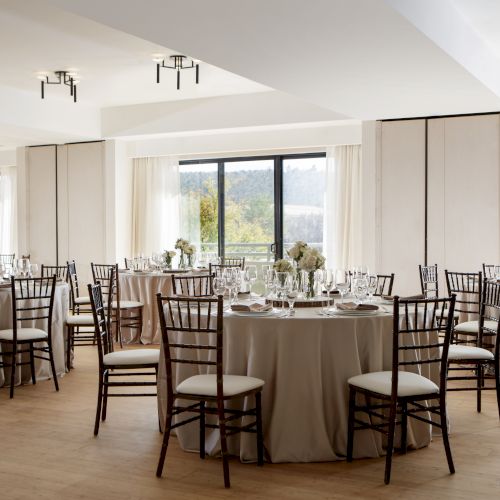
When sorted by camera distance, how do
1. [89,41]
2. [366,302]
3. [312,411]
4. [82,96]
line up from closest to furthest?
[312,411]
[366,302]
[89,41]
[82,96]

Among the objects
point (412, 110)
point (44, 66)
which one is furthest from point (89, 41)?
point (412, 110)

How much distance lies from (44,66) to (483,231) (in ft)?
20.1

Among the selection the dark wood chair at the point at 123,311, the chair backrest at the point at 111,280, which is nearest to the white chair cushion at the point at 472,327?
the chair backrest at the point at 111,280

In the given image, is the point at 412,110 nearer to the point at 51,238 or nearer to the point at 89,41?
the point at 89,41

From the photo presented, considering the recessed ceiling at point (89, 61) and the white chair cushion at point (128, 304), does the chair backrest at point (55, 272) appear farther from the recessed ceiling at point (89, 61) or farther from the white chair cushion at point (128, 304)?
the recessed ceiling at point (89, 61)

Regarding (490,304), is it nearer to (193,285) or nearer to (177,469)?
(193,285)

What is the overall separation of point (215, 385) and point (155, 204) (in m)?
8.70

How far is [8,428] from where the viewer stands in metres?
5.06

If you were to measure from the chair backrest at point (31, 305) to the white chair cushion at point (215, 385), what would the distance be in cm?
251

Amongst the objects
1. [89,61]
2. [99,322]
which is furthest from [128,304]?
[99,322]

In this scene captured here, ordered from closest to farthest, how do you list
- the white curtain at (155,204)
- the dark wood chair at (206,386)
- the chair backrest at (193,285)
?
the dark wood chair at (206,386) < the chair backrest at (193,285) < the white curtain at (155,204)

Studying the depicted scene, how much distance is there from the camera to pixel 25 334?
6176mm

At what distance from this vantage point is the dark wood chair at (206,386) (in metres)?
3.94

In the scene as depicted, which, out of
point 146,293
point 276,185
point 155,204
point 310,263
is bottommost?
point 146,293
